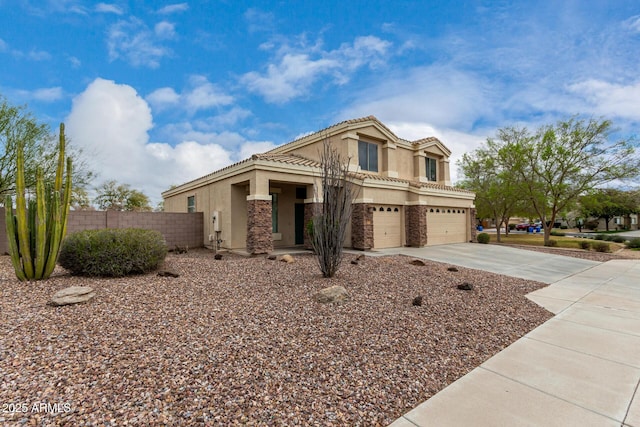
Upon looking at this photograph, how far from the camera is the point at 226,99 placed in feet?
49.7

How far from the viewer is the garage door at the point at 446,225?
1716 cm

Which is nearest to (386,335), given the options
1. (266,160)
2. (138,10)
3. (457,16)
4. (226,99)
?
(266,160)

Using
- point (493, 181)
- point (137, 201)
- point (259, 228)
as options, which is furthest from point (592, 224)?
point (137, 201)

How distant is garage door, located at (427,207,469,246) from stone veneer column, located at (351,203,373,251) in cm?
454

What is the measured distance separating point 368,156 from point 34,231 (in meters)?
14.4

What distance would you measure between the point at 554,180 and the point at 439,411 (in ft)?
81.5

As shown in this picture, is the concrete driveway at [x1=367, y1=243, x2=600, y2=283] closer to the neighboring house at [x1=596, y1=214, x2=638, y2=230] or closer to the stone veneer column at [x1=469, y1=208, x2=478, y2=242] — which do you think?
the stone veneer column at [x1=469, y1=208, x2=478, y2=242]

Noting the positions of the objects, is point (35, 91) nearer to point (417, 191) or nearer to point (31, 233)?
point (31, 233)

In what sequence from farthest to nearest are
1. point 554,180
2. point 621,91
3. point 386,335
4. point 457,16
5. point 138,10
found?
point 554,180 → point 621,91 → point 457,16 → point 138,10 → point 386,335

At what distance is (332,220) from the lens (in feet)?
25.8

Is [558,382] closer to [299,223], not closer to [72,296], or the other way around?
[72,296]

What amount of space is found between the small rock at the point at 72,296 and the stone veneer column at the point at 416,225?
44.9ft

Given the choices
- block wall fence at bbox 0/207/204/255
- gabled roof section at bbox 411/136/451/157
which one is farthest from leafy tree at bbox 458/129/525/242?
block wall fence at bbox 0/207/204/255

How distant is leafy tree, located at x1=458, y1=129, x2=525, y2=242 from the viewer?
23.6 meters
